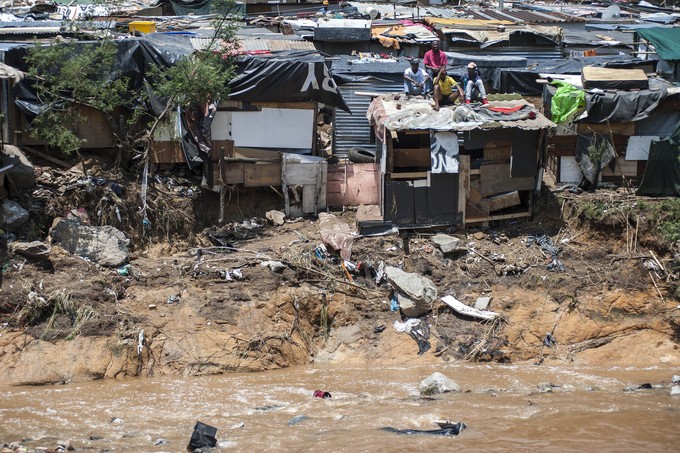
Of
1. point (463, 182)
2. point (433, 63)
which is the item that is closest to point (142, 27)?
point (433, 63)

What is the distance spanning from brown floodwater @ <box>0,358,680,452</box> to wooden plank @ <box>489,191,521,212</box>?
3437mm

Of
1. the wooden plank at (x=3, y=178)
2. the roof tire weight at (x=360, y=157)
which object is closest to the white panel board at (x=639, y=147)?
the roof tire weight at (x=360, y=157)

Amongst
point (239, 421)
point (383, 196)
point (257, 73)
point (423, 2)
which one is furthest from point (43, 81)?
point (423, 2)

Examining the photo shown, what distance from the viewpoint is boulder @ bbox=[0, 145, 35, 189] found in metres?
16.0

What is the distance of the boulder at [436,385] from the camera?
13.6m

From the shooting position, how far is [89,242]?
15.8 meters

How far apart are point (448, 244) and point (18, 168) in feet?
23.7

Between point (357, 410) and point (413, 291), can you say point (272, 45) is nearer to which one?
point (413, 291)

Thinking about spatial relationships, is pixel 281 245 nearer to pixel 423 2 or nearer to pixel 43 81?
pixel 43 81

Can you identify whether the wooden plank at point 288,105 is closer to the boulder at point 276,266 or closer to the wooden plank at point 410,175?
the wooden plank at point 410,175

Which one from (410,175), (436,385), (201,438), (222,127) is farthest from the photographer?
(222,127)

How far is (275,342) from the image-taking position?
48.8 feet

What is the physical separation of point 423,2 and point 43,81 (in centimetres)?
1665

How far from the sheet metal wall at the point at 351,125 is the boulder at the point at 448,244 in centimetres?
313
